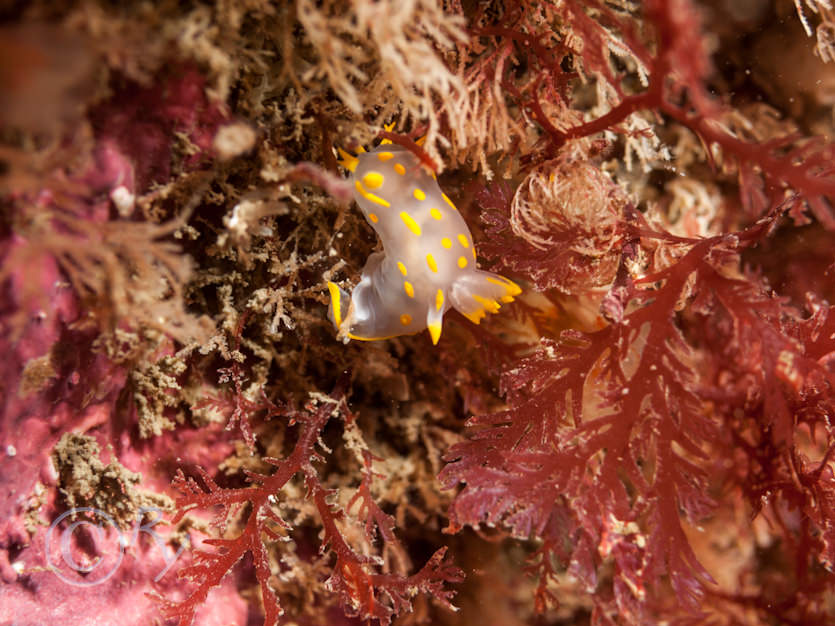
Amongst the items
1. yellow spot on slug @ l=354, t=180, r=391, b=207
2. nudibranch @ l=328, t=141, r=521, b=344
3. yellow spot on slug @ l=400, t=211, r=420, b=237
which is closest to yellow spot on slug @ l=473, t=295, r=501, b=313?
nudibranch @ l=328, t=141, r=521, b=344

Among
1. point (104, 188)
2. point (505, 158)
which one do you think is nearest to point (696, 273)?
point (505, 158)

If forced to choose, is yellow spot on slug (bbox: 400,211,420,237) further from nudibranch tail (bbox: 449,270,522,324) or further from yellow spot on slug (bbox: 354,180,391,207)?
nudibranch tail (bbox: 449,270,522,324)

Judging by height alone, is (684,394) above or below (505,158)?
below

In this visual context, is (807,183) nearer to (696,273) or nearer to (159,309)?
(696,273)

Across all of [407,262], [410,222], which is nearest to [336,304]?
[407,262]

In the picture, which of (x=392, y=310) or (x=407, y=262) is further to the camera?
(x=392, y=310)

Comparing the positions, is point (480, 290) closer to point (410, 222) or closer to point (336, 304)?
point (410, 222)
